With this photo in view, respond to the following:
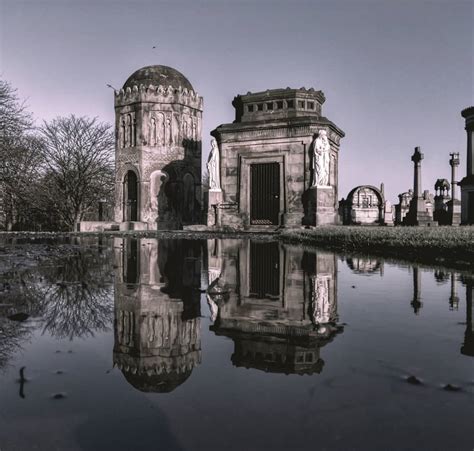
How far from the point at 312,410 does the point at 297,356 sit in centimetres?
81

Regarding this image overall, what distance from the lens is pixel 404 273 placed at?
7.56 meters

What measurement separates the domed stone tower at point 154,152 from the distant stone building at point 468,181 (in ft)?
68.8

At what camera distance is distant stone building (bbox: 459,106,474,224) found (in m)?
32.9

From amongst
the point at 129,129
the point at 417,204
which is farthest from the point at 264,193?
the point at 129,129

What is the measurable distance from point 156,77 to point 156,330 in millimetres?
34440

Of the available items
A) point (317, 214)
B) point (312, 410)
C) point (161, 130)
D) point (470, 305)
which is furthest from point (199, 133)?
point (312, 410)

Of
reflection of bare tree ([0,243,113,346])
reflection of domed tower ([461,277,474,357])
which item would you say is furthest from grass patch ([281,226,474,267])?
reflection of bare tree ([0,243,113,346])

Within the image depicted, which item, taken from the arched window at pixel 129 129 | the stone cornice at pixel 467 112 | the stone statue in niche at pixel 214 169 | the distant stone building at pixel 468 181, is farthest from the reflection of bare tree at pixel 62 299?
the stone cornice at pixel 467 112

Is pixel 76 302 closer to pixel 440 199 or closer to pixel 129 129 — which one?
pixel 129 129

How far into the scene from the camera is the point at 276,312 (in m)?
4.27

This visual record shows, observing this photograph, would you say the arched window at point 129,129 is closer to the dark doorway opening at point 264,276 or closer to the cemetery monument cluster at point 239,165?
the cemetery monument cluster at point 239,165

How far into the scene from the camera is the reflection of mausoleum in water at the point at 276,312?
2855mm

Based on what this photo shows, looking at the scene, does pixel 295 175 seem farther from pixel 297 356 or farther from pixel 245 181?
pixel 297 356

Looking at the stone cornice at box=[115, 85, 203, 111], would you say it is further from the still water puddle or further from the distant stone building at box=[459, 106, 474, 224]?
the still water puddle
